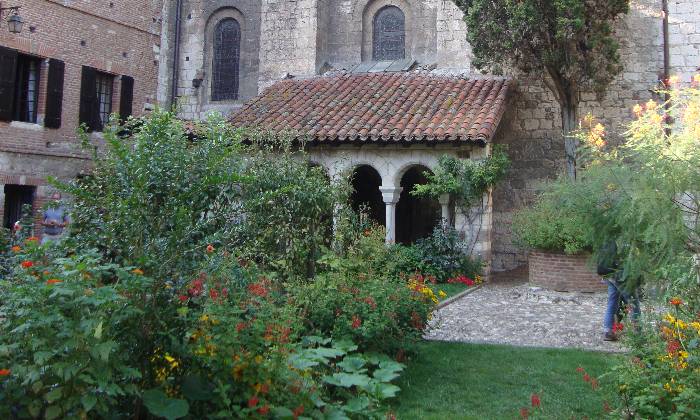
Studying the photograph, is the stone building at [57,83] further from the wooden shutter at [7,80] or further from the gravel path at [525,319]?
the gravel path at [525,319]

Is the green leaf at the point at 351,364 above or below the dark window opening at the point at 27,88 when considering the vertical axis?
below

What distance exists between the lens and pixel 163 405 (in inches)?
133

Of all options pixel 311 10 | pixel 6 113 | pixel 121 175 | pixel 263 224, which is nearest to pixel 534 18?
pixel 311 10

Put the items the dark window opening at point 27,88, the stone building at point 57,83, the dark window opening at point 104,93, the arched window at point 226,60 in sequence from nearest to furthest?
the stone building at point 57,83 < the dark window opening at point 27,88 < the dark window opening at point 104,93 < the arched window at point 226,60

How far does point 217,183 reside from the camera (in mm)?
4508

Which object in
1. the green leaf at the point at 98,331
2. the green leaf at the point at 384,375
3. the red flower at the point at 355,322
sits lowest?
the green leaf at the point at 384,375

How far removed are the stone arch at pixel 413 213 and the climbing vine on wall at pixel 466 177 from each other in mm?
3146

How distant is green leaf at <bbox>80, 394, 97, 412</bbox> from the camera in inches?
114

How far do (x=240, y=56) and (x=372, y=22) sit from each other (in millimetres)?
3818

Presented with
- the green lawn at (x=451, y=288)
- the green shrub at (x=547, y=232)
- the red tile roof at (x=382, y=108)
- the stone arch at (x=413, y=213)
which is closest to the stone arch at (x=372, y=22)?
the red tile roof at (x=382, y=108)

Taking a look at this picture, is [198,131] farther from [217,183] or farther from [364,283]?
[364,283]

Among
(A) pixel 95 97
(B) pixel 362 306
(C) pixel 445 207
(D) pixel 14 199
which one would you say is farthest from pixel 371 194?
(B) pixel 362 306

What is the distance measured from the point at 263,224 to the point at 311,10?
33.8 feet

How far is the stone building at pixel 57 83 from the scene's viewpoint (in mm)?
13070
